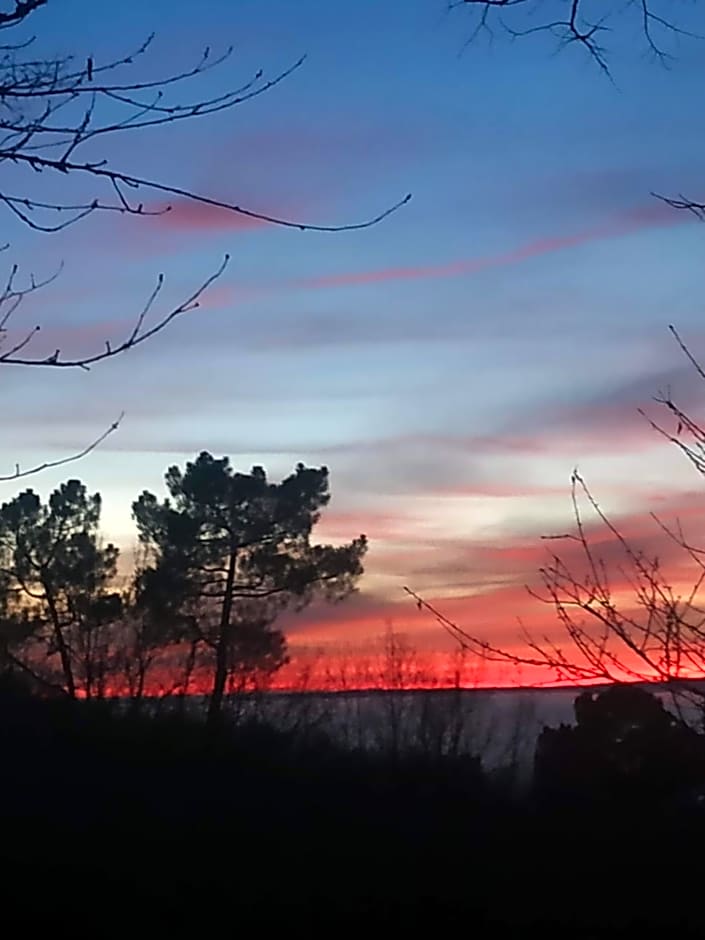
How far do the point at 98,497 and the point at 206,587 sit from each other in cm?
351

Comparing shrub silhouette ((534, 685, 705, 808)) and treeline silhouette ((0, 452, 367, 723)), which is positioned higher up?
treeline silhouette ((0, 452, 367, 723))

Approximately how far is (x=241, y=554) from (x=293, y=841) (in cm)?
1612

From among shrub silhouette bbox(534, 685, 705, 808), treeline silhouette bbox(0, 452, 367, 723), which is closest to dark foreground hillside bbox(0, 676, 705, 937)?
shrub silhouette bbox(534, 685, 705, 808)

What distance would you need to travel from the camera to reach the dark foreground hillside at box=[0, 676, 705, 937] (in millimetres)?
9523

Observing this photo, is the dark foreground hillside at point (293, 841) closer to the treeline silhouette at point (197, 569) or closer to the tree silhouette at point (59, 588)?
the tree silhouette at point (59, 588)

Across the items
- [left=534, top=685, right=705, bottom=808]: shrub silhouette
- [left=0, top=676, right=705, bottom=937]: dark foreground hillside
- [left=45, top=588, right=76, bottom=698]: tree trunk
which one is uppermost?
[left=45, top=588, right=76, bottom=698]: tree trunk

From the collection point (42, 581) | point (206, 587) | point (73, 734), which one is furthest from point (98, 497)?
point (73, 734)

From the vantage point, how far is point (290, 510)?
26844mm

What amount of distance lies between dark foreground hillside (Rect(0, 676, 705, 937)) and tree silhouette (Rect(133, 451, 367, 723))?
1277cm

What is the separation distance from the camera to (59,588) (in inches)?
921

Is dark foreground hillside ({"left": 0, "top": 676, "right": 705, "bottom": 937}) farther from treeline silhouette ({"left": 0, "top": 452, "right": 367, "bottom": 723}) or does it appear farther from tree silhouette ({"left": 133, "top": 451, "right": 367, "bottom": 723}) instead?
tree silhouette ({"left": 133, "top": 451, "right": 367, "bottom": 723})

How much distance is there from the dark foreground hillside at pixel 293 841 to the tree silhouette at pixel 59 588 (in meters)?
5.46

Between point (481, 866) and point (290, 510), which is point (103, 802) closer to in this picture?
point (481, 866)

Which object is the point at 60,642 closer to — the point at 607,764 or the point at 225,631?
the point at 225,631
